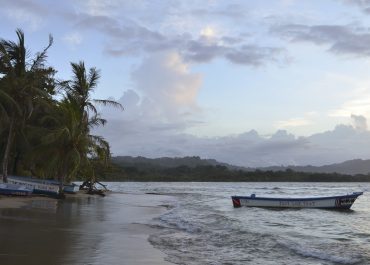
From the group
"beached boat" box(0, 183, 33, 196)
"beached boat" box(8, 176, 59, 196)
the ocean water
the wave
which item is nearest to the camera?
the ocean water

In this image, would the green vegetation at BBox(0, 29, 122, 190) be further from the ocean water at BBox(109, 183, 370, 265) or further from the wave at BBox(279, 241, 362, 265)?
the wave at BBox(279, 241, 362, 265)

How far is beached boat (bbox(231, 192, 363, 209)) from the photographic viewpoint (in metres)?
31.2

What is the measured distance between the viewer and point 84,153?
27375mm

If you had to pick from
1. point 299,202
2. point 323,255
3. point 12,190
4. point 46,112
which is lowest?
point 323,255

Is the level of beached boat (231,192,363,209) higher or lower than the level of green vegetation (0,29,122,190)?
lower

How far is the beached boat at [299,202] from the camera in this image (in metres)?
31.2

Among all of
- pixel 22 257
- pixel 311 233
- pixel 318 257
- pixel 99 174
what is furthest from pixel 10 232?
pixel 99 174

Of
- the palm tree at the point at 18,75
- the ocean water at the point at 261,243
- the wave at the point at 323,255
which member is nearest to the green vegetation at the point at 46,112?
the palm tree at the point at 18,75

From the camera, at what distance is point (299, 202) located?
31.5 m

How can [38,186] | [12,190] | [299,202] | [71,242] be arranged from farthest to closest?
[299,202], [38,186], [12,190], [71,242]

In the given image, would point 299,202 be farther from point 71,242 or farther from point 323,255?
point 71,242

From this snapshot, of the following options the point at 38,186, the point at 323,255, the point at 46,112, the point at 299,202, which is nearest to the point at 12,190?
the point at 38,186

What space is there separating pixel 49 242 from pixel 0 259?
246 centimetres

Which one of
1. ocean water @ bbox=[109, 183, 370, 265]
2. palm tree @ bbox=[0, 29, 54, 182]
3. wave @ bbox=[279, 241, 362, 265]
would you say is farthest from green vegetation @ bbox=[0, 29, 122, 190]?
wave @ bbox=[279, 241, 362, 265]
